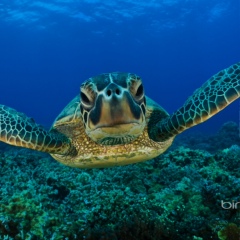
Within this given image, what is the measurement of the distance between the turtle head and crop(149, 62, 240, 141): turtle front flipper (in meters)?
0.79

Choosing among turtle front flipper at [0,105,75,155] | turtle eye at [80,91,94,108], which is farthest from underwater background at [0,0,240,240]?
turtle eye at [80,91,94,108]

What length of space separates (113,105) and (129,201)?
2237 millimetres

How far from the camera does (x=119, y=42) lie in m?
59.4

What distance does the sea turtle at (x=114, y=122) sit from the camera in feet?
9.49

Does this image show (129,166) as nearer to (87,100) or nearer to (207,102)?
(207,102)

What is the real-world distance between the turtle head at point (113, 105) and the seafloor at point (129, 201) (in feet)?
4.54

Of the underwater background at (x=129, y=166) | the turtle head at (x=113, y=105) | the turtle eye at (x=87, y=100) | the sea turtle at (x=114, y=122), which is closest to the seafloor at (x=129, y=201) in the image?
the underwater background at (x=129, y=166)

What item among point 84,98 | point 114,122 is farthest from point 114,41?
point 114,122

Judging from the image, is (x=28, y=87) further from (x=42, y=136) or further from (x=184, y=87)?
(x=42, y=136)

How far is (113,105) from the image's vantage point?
9.11 feet

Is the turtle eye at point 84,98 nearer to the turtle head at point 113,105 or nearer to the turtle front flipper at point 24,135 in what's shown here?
the turtle head at point 113,105

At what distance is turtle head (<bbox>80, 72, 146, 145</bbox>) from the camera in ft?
9.20

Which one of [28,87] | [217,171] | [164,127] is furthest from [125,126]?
[28,87]

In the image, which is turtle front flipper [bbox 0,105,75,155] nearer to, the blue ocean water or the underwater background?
the underwater background
